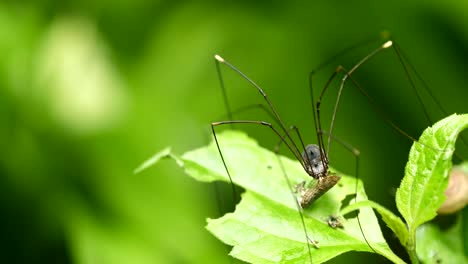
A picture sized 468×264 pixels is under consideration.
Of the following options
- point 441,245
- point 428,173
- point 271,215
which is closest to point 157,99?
point 271,215

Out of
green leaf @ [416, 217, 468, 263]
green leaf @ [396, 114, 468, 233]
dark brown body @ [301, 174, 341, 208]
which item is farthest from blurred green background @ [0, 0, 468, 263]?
green leaf @ [396, 114, 468, 233]

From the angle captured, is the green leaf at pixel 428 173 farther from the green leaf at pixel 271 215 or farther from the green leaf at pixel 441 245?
the green leaf at pixel 441 245

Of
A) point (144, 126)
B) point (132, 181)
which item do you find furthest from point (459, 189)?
point (144, 126)

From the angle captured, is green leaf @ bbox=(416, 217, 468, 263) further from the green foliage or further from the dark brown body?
the dark brown body

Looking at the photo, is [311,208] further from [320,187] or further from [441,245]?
[441,245]

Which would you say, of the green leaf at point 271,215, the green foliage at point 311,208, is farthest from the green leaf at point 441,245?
the green leaf at point 271,215

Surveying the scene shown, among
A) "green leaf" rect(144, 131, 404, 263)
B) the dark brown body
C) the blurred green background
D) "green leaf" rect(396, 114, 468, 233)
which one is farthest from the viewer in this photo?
the blurred green background

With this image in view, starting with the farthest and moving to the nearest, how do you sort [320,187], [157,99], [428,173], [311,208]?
[157,99] → [320,187] → [311,208] → [428,173]
